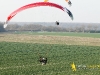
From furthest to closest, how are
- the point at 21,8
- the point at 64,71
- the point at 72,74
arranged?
the point at 64,71
the point at 72,74
the point at 21,8

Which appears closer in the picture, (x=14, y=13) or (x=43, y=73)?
(x=14, y=13)

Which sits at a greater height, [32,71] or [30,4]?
[30,4]

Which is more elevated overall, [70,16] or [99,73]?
[70,16]

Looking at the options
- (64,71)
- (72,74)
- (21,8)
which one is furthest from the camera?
(64,71)

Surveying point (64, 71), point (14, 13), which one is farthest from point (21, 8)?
point (64, 71)

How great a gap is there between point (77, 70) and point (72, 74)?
7.15 feet

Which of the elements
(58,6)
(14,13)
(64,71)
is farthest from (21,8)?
(64,71)

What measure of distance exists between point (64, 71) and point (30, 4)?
7.90 m

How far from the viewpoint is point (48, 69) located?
80.6ft

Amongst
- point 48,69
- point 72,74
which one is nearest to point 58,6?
point 72,74

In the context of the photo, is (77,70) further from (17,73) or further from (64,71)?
(17,73)

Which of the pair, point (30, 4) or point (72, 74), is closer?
point (30, 4)

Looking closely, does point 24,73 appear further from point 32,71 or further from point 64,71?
point 64,71

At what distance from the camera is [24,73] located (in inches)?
884
